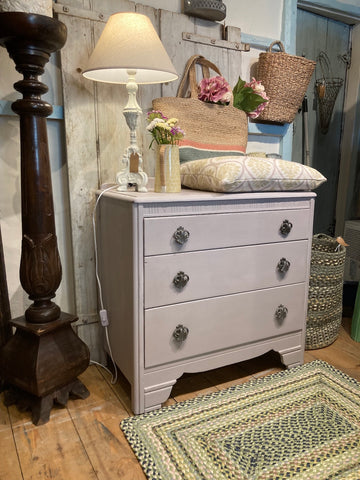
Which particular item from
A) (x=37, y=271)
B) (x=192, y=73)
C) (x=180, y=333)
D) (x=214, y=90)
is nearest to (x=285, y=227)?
(x=180, y=333)

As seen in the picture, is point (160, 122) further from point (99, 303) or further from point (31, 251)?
point (99, 303)

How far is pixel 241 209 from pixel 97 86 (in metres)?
0.81

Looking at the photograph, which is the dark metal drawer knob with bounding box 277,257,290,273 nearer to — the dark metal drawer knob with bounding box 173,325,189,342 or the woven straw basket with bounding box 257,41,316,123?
the dark metal drawer knob with bounding box 173,325,189,342

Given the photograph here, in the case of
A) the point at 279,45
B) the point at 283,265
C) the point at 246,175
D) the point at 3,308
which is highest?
the point at 279,45

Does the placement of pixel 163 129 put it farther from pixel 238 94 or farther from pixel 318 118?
pixel 318 118

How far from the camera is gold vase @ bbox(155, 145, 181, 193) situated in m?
1.37

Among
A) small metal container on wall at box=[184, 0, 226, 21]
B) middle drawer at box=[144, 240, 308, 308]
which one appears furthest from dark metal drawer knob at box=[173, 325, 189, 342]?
small metal container on wall at box=[184, 0, 226, 21]

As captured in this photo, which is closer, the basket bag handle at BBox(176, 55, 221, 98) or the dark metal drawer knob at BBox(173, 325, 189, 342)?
the dark metal drawer knob at BBox(173, 325, 189, 342)

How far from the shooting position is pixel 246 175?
132 centimetres

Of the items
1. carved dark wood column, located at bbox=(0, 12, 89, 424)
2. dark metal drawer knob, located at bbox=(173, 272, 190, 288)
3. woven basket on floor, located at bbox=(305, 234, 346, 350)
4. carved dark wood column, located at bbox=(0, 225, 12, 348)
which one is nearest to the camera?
carved dark wood column, located at bbox=(0, 12, 89, 424)

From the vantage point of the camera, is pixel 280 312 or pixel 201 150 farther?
pixel 201 150

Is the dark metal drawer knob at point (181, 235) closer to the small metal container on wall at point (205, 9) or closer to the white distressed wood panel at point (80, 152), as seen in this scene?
the white distressed wood panel at point (80, 152)

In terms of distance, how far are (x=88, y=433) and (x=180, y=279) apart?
0.61 metres

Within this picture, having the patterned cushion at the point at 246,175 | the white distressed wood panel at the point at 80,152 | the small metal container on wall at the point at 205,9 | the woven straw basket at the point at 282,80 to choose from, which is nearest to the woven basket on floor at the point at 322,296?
the patterned cushion at the point at 246,175
